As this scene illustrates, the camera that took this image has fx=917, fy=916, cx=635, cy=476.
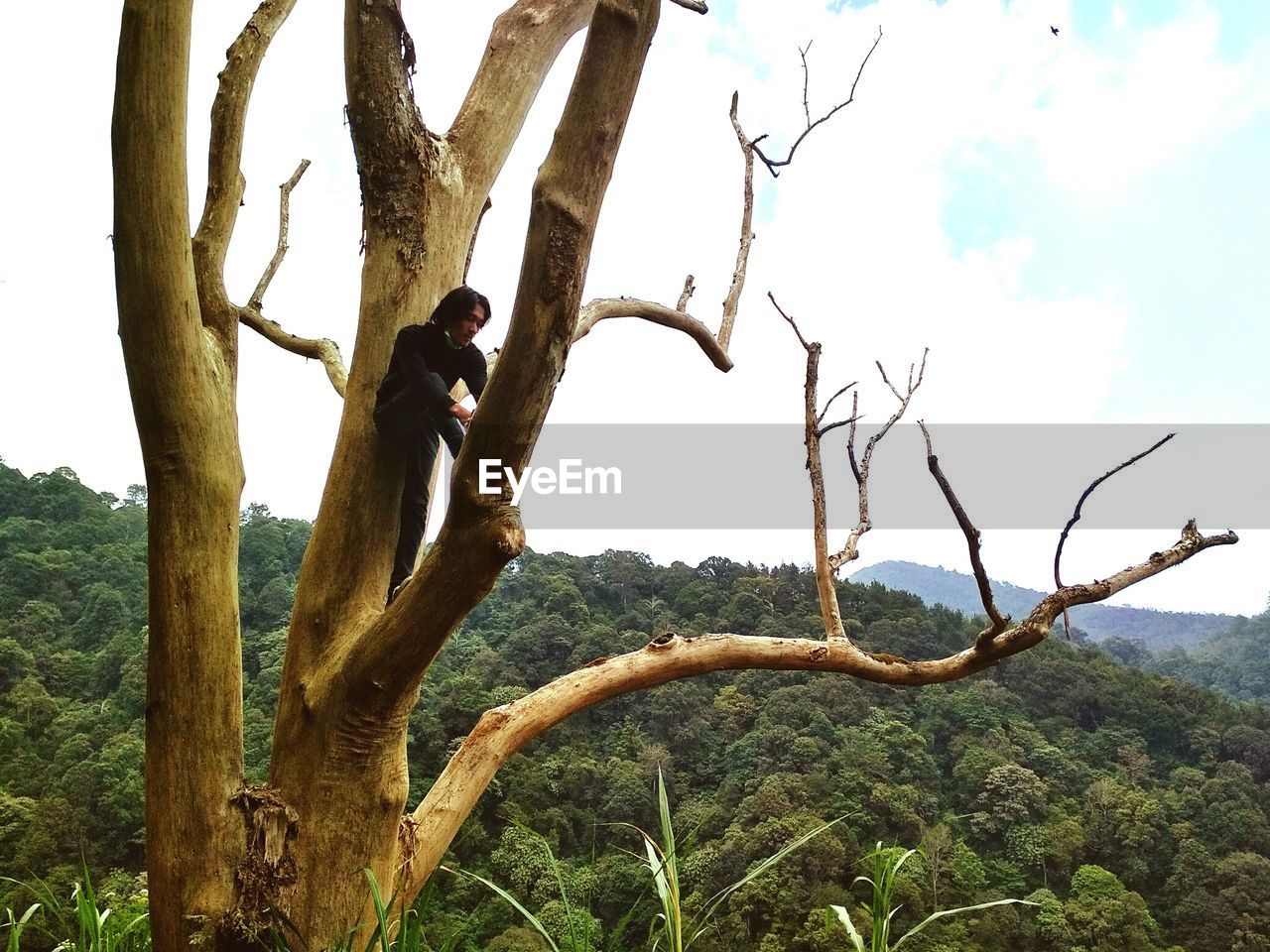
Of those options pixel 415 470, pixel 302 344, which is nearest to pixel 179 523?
pixel 415 470

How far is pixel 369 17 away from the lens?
2176 millimetres

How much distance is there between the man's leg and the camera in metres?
2.26

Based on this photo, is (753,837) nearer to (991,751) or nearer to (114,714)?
(991,751)

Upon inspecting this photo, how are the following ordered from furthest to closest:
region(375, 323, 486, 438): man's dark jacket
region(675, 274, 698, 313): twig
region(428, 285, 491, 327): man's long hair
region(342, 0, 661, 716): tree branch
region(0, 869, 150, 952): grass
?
region(675, 274, 698, 313): twig, region(428, 285, 491, 327): man's long hair, region(375, 323, 486, 438): man's dark jacket, region(0, 869, 150, 952): grass, region(342, 0, 661, 716): tree branch

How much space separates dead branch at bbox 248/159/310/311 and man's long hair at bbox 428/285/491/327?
1439mm

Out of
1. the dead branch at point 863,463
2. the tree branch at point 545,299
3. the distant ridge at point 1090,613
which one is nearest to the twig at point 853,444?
the dead branch at point 863,463

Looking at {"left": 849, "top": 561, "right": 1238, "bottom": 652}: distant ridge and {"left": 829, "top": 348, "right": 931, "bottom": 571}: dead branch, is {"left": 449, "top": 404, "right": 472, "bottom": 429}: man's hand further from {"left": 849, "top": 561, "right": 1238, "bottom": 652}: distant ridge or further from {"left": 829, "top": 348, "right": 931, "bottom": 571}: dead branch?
{"left": 849, "top": 561, "right": 1238, "bottom": 652}: distant ridge

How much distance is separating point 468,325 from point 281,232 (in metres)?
1.70

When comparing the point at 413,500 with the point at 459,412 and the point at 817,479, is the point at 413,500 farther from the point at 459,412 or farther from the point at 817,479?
the point at 817,479

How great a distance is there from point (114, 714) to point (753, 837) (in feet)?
50.5

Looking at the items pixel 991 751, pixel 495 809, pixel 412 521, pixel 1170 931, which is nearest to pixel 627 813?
pixel 495 809

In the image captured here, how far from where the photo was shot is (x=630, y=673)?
235 centimetres

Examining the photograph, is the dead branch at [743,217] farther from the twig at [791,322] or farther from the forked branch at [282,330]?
the forked branch at [282,330]

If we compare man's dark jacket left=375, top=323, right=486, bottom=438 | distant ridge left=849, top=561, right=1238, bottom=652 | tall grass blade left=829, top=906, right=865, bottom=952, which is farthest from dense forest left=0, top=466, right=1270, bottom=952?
distant ridge left=849, top=561, right=1238, bottom=652
